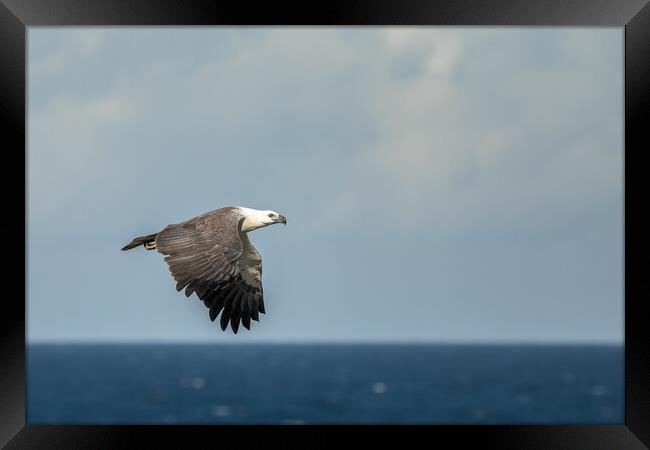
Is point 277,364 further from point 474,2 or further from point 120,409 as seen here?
point 474,2

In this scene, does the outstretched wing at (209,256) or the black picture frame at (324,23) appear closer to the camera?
the black picture frame at (324,23)

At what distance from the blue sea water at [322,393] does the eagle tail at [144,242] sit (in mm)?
51655

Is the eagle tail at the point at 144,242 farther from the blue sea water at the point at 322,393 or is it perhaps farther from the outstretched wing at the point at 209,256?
the blue sea water at the point at 322,393

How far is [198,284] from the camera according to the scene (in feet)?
27.1

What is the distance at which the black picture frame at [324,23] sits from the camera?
26.2 ft

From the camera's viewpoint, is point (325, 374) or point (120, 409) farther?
point (325, 374)

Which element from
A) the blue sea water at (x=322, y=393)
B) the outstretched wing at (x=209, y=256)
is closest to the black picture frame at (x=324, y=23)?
the outstretched wing at (x=209, y=256)

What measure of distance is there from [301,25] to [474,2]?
4.28ft

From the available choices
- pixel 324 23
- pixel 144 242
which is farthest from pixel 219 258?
pixel 324 23

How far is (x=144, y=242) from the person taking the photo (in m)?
9.13

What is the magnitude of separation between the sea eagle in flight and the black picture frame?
114cm

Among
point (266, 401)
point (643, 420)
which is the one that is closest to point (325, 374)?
point (266, 401)

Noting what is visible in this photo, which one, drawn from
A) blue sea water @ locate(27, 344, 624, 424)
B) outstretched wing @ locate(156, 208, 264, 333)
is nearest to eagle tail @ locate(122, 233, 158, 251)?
outstretched wing @ locate(156, 208, 264, 333)

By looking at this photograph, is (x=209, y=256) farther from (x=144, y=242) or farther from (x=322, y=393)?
(x=322, y=393)
